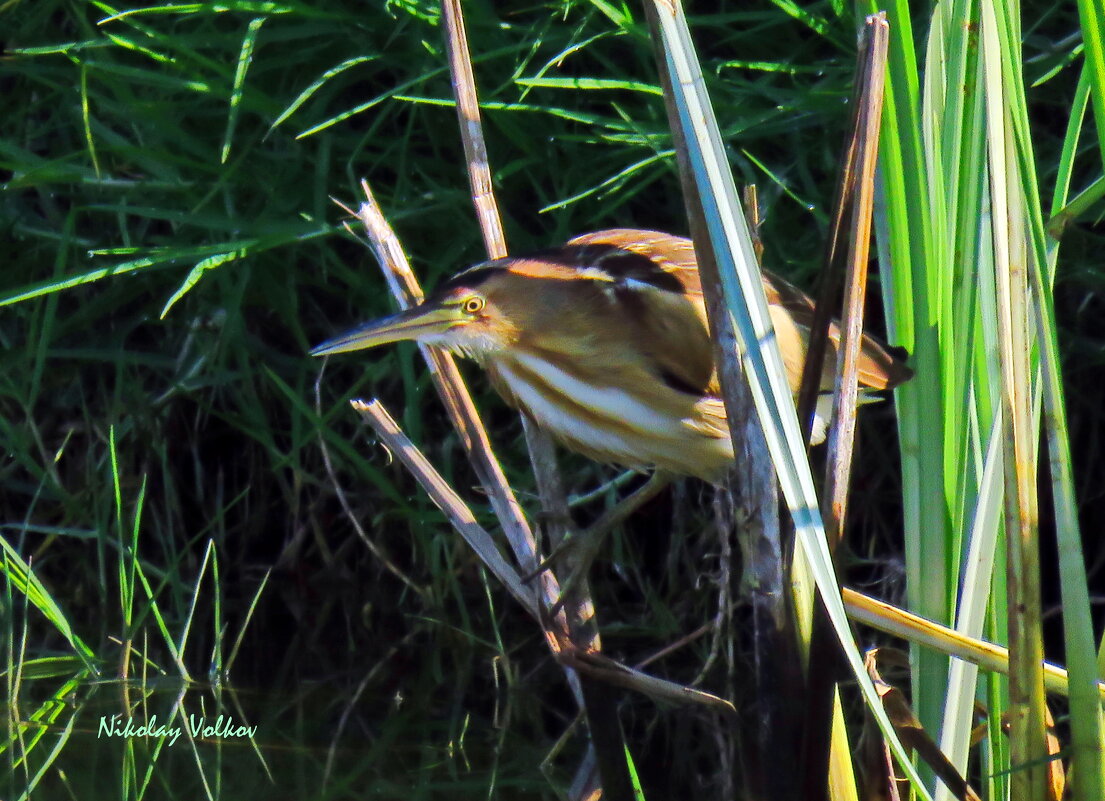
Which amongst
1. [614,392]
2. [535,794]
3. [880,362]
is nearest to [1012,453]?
[880,362]

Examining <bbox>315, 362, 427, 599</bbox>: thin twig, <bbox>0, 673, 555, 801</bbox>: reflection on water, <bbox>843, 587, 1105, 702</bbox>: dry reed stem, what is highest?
<bbox>843, 587, 1105, 702</bbox>: dry reed stem

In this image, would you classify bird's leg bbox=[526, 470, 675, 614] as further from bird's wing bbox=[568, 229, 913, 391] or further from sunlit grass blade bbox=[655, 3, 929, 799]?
sunlit grass blade bbox=[655, 3, 929, 799]

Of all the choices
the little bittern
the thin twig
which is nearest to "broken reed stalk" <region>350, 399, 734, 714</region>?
the little bittern

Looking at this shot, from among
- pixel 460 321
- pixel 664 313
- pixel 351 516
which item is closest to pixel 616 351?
pixel 664 313

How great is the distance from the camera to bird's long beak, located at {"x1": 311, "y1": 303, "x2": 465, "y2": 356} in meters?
1.26

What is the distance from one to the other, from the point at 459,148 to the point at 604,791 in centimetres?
95

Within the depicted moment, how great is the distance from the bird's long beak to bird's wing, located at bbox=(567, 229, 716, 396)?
179 mm

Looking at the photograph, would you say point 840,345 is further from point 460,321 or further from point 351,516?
point 351,516

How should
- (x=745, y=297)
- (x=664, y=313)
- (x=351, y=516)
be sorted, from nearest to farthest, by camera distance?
(x=745, y=297) < (x=664, y=313) < (x=351, y=516)

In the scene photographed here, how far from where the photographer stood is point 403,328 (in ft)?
4.14

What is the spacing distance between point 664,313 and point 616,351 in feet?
0.19

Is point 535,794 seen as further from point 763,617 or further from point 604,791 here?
point 763,617

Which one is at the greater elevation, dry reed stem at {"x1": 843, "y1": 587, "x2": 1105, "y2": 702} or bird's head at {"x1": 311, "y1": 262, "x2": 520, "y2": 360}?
bird's head at {"x1": 311, "y1": 262, "x2": 520, "y2": 360}

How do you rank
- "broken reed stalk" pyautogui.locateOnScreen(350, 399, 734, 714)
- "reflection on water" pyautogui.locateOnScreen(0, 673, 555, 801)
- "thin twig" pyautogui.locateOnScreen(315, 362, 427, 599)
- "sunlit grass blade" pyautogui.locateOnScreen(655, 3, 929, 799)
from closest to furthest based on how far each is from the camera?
1. "sunlit grass blade" pyautogui.locateOnScreen(655, 3, 929, 799)
2. "broken reed stalk" pyautogui.locateOnScreen(350, 399, 734, 714)
3. "reflection on water" pyautogui.locateOnScreen(0, 673, 555, 801)
4. "thin twig" pyautogui.locateOnScreen(315, 362, 427, 599)
